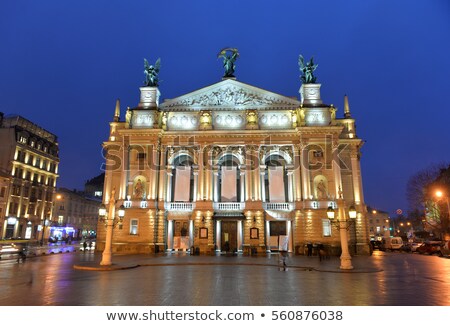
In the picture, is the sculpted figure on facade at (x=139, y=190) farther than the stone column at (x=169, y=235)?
No

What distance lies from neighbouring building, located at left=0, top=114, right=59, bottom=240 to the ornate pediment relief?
1194 inches

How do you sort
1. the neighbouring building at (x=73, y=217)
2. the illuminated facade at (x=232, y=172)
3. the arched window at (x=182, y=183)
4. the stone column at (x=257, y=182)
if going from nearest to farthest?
the illuminated facade at (x=232, y=172)
the stone column at (x=257, y=182)
the arched window at (x=182, y=183)
the neighbouring building at (x=73, y=217)

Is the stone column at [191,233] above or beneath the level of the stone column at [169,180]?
beneath

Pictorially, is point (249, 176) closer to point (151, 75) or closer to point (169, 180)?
point (169, 180)

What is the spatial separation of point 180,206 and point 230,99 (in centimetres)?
1528

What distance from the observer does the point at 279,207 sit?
4084cm

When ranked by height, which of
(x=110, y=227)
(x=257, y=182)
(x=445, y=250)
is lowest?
(x=445, y=250)

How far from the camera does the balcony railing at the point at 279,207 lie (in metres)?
40.7

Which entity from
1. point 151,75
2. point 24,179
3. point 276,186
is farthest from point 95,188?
point 276,186

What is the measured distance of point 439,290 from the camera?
12844mm

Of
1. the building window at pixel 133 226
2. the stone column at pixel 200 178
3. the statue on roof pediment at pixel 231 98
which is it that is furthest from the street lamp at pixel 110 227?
the statue on roof pediment at pixel 231 98

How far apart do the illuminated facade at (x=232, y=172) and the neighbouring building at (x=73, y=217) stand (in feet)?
124

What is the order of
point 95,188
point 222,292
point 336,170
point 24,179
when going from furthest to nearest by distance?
Answer: 1. point 95,188
2. point 24,179
3. point 336,170
4. point 222,292

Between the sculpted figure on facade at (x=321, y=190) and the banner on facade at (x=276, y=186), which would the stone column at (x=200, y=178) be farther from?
the sculpted figure on facade at (x=321, y=190)
